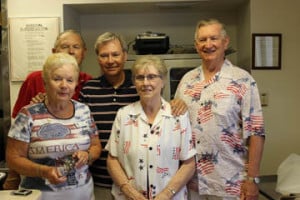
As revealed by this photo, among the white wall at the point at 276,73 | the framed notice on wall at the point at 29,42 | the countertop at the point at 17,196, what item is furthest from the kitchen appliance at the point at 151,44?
the countertop at the point at 17,196

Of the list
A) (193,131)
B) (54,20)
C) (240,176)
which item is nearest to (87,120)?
(193,131)

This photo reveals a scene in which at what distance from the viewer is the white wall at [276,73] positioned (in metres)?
2.64

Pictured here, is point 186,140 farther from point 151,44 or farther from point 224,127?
point 151,44

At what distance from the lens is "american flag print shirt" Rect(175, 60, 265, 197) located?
182cm

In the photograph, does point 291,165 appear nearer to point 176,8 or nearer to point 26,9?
point 176,8

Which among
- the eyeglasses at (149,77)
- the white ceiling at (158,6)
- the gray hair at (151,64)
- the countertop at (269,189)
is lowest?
the countertop at (269,189)

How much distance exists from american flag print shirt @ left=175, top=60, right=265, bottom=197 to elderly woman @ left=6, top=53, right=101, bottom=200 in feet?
1.89

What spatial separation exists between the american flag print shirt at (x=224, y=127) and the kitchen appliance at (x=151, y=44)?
2.85 feet

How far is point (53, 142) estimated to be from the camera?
5.16 ft

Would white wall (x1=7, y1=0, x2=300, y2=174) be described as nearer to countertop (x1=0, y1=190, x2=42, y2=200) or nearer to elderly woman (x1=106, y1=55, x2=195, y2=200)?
elderly woman (x1=106, y1=55, x2=195, y2=200)

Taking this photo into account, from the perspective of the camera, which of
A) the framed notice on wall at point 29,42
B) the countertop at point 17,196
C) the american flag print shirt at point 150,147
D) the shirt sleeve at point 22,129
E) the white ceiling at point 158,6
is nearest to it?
the countertop at point 17,196

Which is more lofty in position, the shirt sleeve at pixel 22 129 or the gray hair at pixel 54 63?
the gray hair at pixel 54 63

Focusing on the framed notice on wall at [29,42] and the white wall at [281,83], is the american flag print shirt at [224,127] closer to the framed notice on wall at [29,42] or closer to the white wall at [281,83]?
the white wall at [281,83]

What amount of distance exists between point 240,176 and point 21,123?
104 cm
